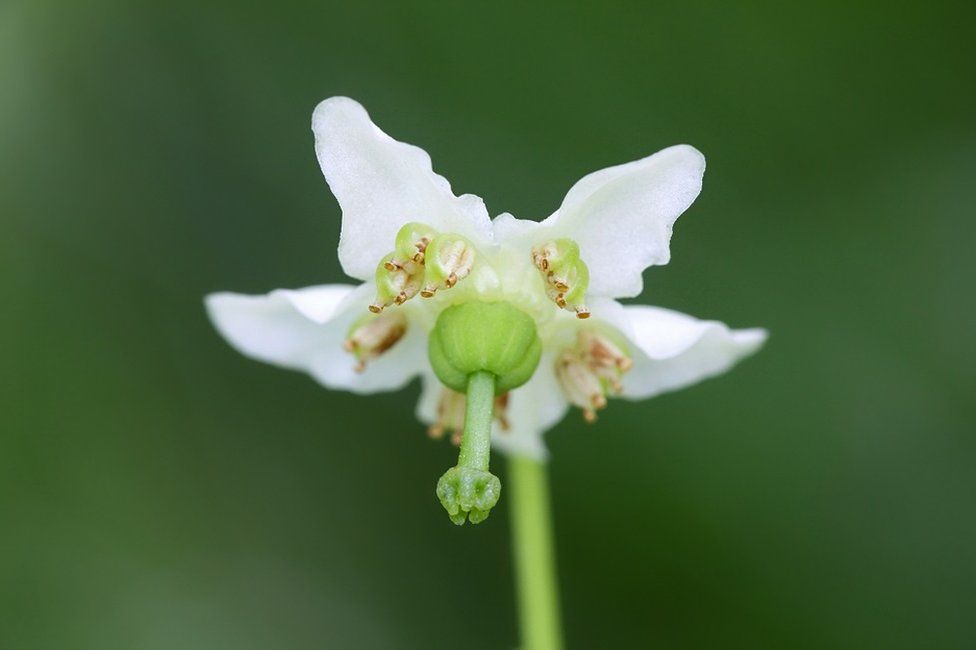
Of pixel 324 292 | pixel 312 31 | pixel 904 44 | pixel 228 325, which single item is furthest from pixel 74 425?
pixel 904 44

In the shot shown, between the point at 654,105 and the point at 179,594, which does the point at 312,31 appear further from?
the point at 179,594

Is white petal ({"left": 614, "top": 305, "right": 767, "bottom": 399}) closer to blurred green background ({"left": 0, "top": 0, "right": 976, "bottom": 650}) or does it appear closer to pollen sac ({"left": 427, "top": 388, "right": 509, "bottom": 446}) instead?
pollen sac ({"left": 427, "top": 388, "right": 509, "bottom": 446})

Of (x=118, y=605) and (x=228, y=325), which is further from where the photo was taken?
(x=118, y=605)

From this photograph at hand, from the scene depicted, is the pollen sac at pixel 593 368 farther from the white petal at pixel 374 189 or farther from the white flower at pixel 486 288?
the white petal at pixel 374 189

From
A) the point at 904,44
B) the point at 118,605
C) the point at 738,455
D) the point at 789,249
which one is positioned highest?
the point at 904,44

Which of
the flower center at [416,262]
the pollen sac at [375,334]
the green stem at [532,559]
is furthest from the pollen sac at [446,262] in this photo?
the green stem at [532,559]

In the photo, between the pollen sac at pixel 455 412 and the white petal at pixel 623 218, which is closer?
the white petal at pixel 623 218

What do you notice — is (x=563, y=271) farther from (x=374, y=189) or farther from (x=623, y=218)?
(x=374, y=189)
